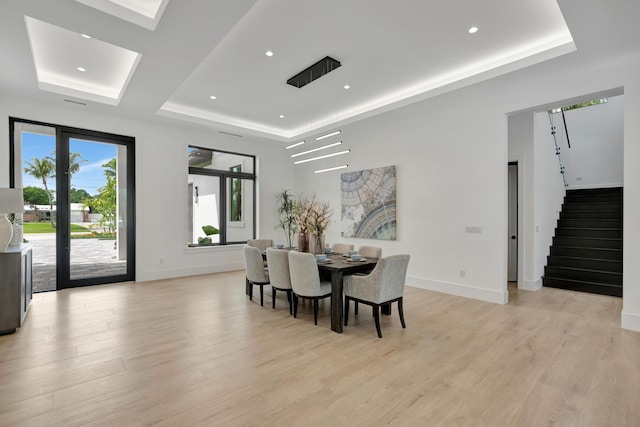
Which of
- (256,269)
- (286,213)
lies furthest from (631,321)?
(286,213)

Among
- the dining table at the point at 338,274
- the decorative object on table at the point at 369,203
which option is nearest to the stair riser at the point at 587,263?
the decorative object on table at the point at 369,203

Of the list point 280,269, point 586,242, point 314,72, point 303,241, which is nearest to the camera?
point 280,269

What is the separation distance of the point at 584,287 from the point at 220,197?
7431 mm

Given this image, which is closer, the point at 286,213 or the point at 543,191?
the point at 543,191

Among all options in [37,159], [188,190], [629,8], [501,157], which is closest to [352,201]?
[501,157]

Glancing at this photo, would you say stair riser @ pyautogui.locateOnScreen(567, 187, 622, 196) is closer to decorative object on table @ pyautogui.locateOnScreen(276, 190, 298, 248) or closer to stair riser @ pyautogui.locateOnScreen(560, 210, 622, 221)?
stair riser @ pyautogui.locateOnScreen(560, 210, 622, 221)

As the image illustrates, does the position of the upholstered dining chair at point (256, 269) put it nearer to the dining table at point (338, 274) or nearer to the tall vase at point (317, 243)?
the tall vase at point (317, 243)

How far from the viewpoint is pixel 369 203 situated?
6512 mm

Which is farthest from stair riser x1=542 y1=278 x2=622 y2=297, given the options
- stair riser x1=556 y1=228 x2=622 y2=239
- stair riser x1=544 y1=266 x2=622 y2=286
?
stair riser x1=556 y1=228 x2=622 y2=239

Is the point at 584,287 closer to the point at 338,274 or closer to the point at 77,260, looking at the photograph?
the point at 338,274

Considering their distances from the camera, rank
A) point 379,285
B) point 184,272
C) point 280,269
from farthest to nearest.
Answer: point 184,272
point 280,269
point 379,285

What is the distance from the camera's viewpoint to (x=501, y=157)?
15.1 ft

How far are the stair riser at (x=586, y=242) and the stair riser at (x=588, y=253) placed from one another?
19 centimetres

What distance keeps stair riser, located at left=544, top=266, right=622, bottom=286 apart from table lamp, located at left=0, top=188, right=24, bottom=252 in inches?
322
